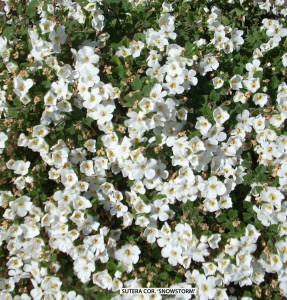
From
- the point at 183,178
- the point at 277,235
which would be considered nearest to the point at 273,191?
the point at 277,235

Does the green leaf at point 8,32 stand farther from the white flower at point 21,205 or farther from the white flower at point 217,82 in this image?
the white flower at point 217,82

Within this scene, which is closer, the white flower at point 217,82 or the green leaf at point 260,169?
the green leaf at point 260,169

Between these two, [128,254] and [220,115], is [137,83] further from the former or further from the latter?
[128,254]

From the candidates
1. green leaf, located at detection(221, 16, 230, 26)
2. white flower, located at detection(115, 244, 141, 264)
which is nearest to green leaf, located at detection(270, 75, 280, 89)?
green leaf, located at detection(221, 16, 230, 26)

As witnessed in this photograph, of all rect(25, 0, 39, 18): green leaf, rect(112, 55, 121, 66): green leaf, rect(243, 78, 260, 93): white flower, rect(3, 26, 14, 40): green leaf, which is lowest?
rect(243, 78, 260, 93): white flower

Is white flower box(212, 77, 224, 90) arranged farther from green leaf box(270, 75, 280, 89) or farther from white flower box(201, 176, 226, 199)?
white flower box(201, 176, 226, 199)

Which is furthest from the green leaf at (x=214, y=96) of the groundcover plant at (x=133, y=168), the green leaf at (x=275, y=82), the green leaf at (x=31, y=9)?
the green leaf at (x=31, y=9)

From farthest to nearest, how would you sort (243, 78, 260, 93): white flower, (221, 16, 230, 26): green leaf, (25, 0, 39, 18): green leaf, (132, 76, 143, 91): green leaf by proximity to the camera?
(221, 16, 230, 26): green leaf, (25, 0, 39, 18): green leaf, (243, 78, 260, 93): white flower, (132, 76, 143, 91): green leaf

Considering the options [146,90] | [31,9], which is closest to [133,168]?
[146,90]
